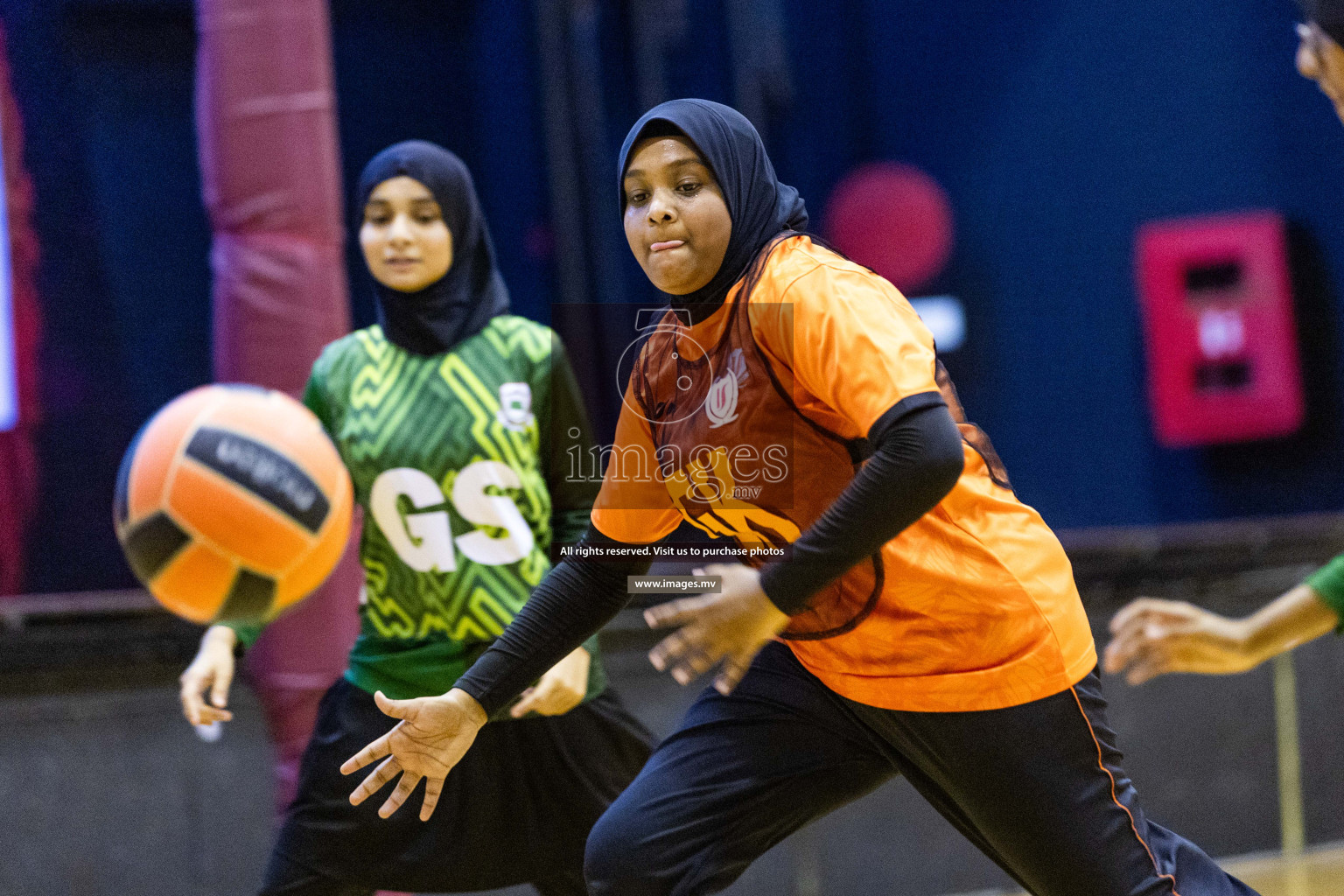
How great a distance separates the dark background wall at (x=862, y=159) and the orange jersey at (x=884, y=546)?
10.8 ft

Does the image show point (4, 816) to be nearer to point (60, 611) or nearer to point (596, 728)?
point (60, 611)

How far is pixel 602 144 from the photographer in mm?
5176

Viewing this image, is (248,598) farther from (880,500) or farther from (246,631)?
(880,500)

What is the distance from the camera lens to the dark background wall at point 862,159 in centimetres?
442

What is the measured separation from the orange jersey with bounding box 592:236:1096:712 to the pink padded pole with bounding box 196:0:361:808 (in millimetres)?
1685

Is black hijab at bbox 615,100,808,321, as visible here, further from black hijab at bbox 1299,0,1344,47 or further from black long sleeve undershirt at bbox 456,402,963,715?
black hijab at bbox 1299,0,1344,47

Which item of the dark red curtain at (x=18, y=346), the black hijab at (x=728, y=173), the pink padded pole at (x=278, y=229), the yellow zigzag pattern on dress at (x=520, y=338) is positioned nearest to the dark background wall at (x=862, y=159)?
the dark red curtain at (x=18, y=346)

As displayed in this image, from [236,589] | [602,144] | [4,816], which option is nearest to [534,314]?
[602,144]

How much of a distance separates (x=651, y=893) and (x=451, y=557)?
0.86m

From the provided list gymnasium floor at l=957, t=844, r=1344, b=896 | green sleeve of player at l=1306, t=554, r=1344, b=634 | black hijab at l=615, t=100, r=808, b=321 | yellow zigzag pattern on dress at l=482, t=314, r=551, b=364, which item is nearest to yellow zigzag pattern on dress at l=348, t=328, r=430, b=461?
yellow zigzag pattern on dress at l=482, t=314, r=551, b=364

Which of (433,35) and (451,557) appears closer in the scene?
(451,557)

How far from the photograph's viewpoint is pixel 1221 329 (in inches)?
222

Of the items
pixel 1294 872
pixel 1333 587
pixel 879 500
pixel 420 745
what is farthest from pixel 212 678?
pixel 1294 872

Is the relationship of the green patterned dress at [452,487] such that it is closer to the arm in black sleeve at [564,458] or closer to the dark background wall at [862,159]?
the arm in black sleeve at [564,458]
